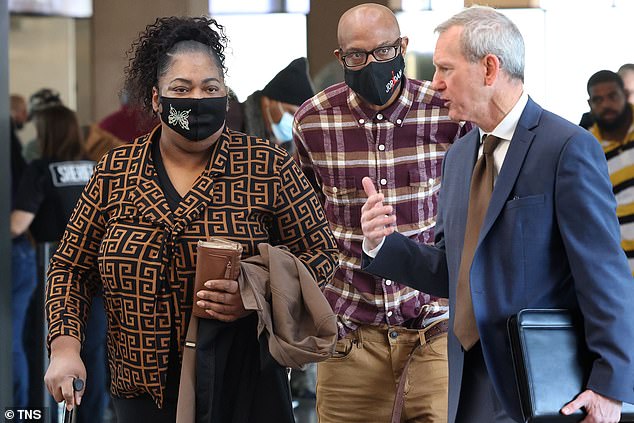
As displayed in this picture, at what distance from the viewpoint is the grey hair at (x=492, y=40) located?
9.41 feet

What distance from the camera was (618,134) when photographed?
458cm

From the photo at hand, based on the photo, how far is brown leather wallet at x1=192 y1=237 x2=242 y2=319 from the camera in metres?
3.03

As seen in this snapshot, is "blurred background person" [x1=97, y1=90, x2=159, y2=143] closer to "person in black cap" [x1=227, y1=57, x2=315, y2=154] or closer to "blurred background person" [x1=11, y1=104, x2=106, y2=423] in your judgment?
"blurred background person" [x1=11, y1=104, x2=106, y2=423]

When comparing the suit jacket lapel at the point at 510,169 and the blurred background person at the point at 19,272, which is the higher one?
the suit jacket lapel at the point at 510,169

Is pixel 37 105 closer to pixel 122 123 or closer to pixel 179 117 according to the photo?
pixel 122 123

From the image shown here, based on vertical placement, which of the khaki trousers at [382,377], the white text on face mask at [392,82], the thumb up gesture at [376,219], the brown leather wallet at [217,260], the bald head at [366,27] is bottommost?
the khaki trousers at [382,377]

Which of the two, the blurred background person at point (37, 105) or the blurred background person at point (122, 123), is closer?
the blurred background person at point (122, 123)

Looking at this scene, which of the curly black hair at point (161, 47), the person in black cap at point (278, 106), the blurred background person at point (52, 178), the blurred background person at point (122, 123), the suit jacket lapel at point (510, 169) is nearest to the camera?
the suit jacket lapel at point (510, 169)

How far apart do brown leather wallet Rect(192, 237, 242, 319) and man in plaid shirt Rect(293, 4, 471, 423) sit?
850 millimetres

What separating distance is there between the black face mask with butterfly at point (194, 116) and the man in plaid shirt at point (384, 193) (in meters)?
0.71

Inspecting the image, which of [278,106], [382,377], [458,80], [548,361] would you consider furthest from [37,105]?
[548,361]

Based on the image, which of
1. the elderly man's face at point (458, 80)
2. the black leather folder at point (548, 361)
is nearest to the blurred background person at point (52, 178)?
the elderly man's face at point (458, 80)

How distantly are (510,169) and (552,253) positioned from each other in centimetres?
24

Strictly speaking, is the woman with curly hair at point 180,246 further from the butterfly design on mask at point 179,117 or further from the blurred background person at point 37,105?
the blurred background person at point 37,105
